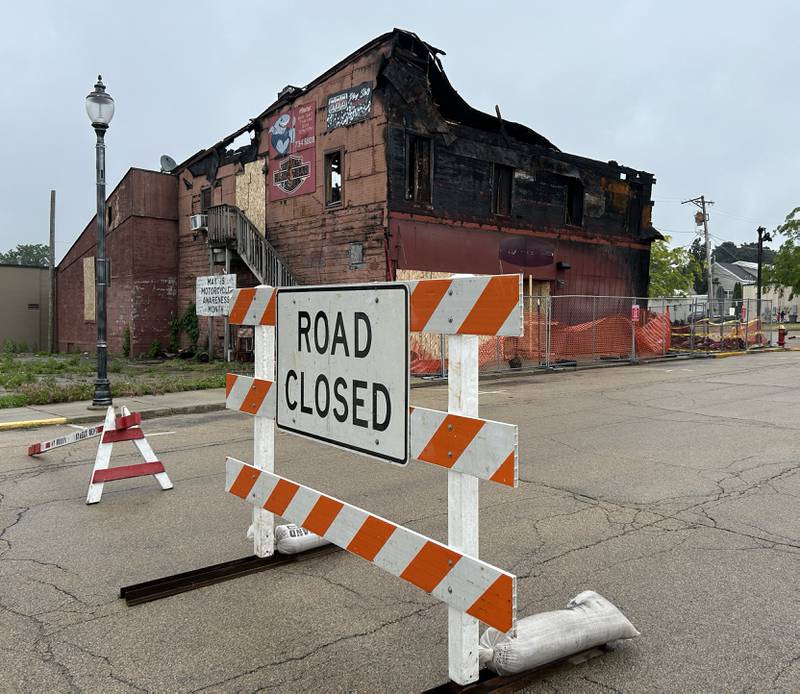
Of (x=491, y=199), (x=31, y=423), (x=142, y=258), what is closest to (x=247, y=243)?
(x=142, y=258)

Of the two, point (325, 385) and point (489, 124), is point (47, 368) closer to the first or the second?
point (489, 124)

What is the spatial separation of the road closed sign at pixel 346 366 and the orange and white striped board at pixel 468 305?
0.24 ft

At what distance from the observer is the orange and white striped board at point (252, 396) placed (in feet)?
13.1

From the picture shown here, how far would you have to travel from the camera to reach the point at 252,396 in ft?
13.6

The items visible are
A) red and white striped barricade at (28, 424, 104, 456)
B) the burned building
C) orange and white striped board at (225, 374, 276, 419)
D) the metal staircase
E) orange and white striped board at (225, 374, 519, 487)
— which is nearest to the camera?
orange and white striped board at (225, 374, 519, 487)

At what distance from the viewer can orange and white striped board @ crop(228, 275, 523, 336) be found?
2602 mm

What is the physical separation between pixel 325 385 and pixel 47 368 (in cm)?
2018

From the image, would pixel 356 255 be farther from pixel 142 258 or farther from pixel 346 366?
pixel 346 366

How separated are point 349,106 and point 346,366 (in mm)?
19095

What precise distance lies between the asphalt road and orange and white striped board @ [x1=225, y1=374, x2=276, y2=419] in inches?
42.9

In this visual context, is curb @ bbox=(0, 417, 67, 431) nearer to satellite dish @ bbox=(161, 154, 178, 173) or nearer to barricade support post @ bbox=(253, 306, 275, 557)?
barricade support post @ bbox=(253, 306, 275, 557)

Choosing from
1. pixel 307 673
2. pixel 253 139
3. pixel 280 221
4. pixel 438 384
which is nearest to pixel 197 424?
pixel 438 384

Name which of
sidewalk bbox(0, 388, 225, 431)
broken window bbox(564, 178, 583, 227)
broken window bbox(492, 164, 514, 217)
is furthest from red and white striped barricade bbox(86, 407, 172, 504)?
broken window bbox(564, 178, 583, 227)

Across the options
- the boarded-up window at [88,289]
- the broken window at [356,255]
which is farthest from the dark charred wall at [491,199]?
the boarded-up window at [88,289]
